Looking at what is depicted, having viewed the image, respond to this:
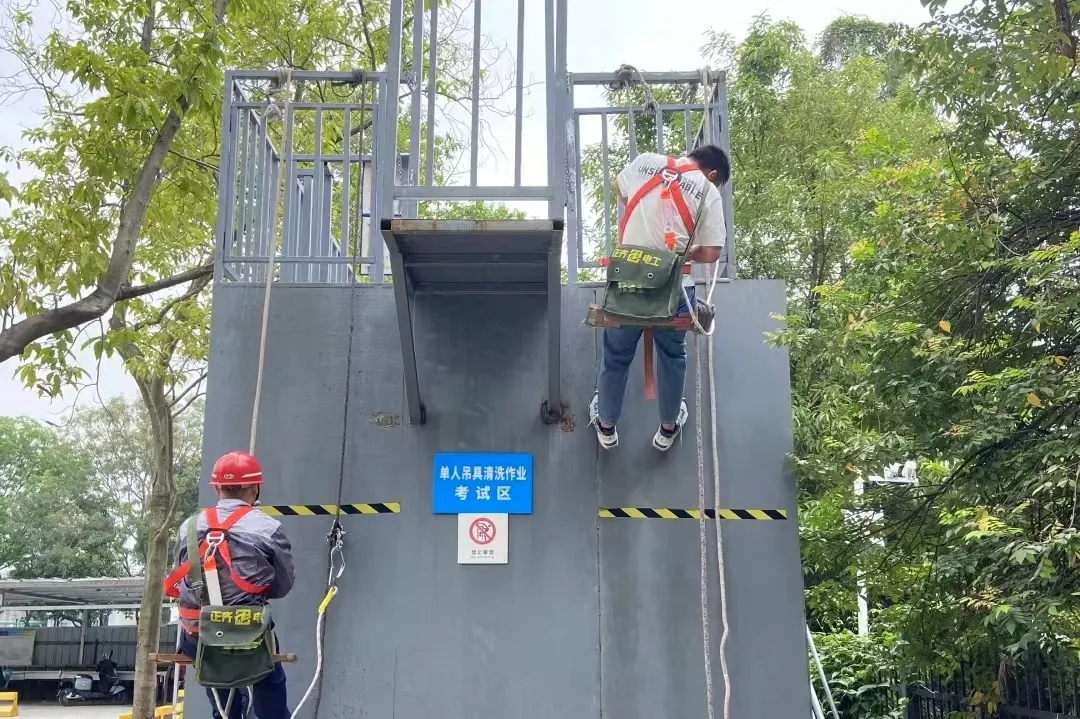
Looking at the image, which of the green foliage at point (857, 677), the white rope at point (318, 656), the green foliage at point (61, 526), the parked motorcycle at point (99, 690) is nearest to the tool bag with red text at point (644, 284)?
the white rope at point (318, 656)

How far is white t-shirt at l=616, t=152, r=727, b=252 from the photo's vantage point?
4723mm

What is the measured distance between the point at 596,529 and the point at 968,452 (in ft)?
7.94

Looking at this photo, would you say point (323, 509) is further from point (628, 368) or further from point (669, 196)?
point (669, 196)

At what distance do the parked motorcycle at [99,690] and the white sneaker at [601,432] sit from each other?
2403 cm

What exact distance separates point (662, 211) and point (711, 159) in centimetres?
46

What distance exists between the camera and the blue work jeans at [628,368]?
4766mm

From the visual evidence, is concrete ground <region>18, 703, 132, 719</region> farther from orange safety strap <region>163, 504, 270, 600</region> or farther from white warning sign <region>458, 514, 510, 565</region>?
orange safety strap <region>163, 504, 270, 600</region>

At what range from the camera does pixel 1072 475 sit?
5.14 m

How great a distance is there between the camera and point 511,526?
5.06 metres

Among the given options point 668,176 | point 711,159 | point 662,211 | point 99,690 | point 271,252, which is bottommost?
point 99,690

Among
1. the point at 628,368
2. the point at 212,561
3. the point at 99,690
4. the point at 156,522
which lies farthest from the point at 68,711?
the point at 628,368

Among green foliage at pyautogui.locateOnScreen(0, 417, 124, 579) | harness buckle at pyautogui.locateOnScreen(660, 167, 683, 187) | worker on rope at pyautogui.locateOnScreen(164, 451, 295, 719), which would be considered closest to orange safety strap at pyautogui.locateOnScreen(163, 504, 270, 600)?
worker on rope at pyautogui.locateOnScreen(164, 451, 295, 719)

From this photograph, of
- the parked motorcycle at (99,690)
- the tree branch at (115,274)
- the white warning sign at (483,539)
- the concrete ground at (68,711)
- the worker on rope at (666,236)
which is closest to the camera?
the worker on rope at (666,236)

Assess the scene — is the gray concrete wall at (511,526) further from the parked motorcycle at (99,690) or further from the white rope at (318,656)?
the parked motorcycle at (99,690)
